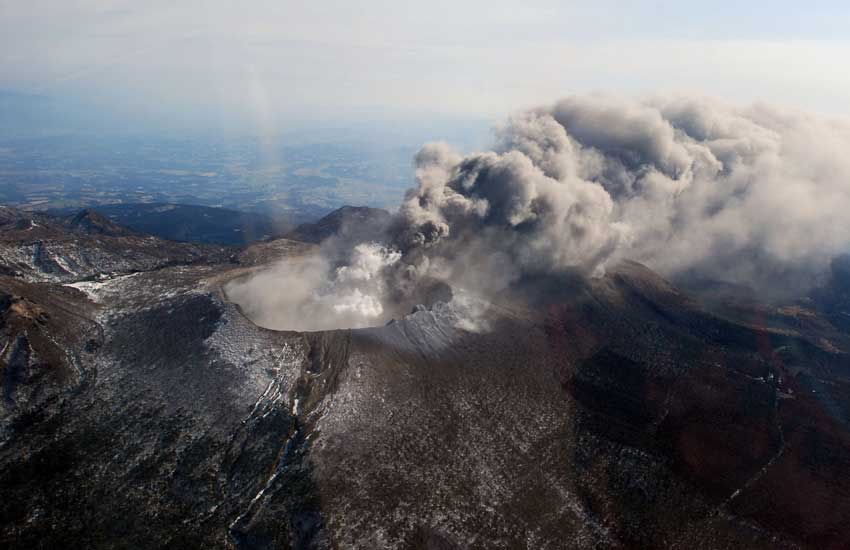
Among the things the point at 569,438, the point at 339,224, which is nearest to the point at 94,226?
the point at 339,224

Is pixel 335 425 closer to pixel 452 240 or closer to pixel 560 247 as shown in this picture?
pixel 452 240

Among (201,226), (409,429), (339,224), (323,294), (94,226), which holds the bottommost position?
(201,226)

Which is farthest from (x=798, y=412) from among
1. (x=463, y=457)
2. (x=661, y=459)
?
(x=463, y=457)

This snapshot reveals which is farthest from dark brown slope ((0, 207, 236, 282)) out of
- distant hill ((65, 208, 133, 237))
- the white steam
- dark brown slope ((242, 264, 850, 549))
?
dark brown slope ((242, 264, 850, 549))

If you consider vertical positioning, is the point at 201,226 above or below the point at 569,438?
below

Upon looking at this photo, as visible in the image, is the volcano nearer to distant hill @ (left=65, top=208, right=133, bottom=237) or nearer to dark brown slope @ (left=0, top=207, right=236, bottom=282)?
dark brown slope @ (left=0, top=207, right=236, bottom=282)

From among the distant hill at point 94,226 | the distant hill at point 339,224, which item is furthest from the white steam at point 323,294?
the distant hill at point 94,226

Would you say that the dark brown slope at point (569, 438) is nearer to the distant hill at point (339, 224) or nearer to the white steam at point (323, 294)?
the white steam at point (323, 294)

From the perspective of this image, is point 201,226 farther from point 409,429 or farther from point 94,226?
point 409,429

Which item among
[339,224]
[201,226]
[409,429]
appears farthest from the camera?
[201,226]
